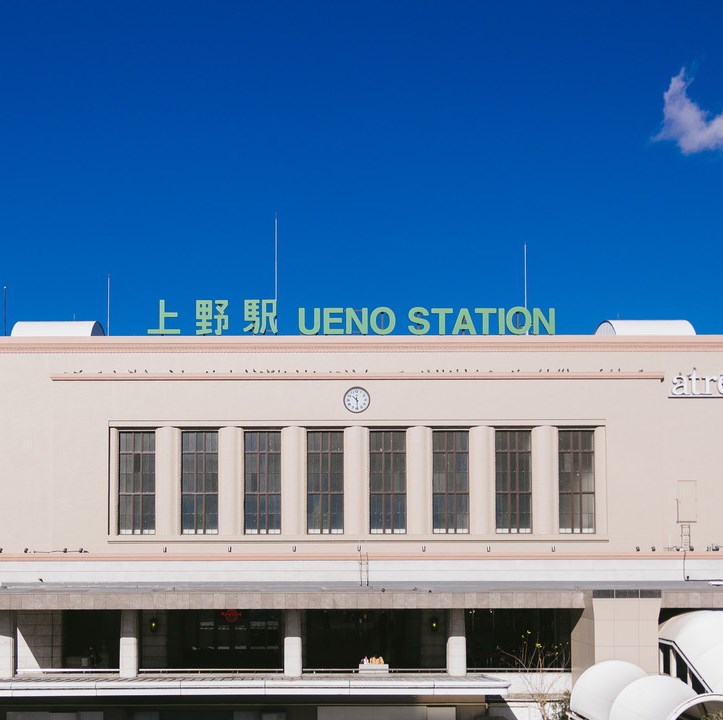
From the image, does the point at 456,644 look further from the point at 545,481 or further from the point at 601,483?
the point at 601,483

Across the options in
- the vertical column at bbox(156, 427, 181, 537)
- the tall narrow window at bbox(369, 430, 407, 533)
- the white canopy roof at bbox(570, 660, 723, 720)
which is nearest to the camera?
the white canopy roof at bbox(570, 660, 723, 720)

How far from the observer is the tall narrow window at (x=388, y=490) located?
61.1 meters

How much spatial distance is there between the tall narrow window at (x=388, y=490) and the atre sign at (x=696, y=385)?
17.3 metres

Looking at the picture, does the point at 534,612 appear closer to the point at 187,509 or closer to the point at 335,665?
the point at 335,665

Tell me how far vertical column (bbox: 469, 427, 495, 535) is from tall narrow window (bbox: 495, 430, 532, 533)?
44 centimetres

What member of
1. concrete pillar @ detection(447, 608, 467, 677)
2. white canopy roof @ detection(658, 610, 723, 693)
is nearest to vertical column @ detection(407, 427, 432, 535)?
concrete pillar @ detection(447, 608, 467, 677)

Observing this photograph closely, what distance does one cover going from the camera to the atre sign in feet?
202

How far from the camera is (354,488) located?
6081cm

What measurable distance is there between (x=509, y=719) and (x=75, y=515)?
28031 millimetres

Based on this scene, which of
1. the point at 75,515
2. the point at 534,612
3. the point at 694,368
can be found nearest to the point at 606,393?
the point at 694,368

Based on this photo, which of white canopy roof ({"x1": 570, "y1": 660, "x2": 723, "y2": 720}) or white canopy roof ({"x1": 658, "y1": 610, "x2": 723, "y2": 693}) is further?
white canopy roof ({"x1": 658, "y1": 610, "x2": 723, "y2": 693})

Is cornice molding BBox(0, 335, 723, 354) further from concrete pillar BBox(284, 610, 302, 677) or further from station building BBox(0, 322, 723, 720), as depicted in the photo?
concrete pillar BBox(284, 610, 302, 677)

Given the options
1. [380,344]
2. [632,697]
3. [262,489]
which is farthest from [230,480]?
[632,697]

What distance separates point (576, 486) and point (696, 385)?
973 centimetres
